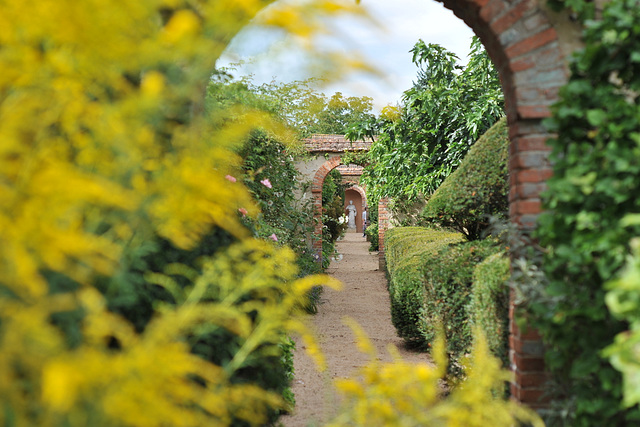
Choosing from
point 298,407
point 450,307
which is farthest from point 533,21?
point 298,407

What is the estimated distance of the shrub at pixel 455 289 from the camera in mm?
4590

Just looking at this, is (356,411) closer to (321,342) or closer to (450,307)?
(450,307)

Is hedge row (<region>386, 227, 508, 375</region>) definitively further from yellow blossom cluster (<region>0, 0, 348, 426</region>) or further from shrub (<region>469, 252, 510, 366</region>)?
yellow blossom cluster (<region>0, 0, 348, 426</region>)

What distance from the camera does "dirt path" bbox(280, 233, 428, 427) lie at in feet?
14.6

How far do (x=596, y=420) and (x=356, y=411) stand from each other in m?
1.20

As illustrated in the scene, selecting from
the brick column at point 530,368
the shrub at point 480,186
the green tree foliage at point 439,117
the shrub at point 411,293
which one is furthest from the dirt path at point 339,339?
the green tree foliage at point 439,117

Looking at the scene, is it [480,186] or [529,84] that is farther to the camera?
[480,186]

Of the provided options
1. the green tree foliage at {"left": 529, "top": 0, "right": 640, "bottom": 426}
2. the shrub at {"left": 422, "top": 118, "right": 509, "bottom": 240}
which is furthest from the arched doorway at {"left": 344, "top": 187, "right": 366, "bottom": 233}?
the green tree foliage at {"left": 529, "top": 0, "right": 640, "bottom": 426}

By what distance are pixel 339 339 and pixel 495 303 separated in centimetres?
416

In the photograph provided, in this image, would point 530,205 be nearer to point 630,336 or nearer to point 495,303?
point 495,303

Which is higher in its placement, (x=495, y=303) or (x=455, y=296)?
(x=495, y=303)

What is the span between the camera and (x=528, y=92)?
2.96 m

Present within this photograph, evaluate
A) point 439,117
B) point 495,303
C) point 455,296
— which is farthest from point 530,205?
point 439,117

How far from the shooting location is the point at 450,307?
4.78 metres
